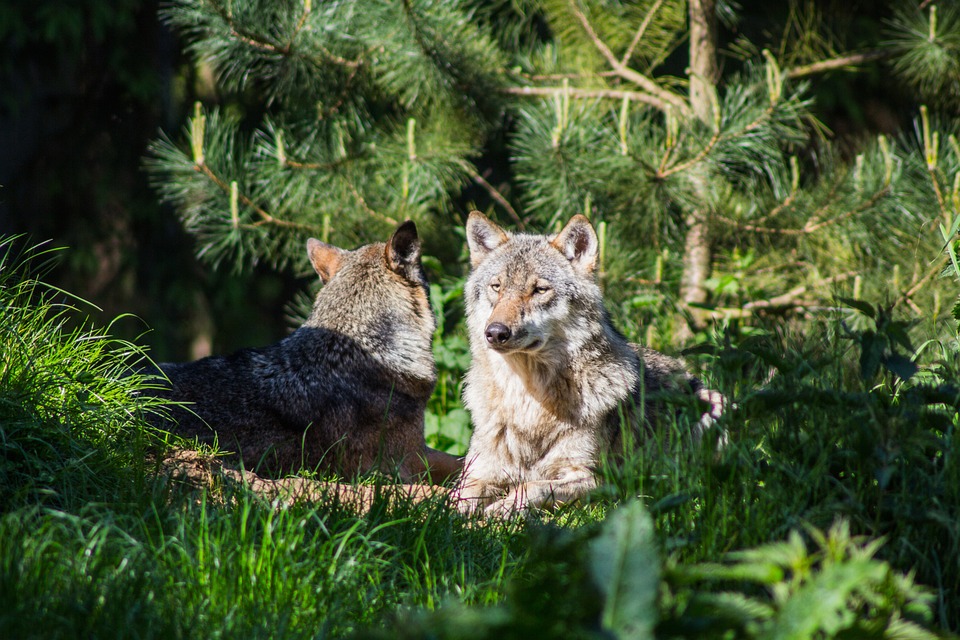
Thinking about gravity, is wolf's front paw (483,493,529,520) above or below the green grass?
below

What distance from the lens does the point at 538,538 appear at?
209cm

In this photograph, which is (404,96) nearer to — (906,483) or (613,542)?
(906,483)

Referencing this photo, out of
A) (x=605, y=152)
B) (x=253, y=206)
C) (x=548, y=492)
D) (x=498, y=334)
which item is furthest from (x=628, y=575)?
→ (x=253, y=206)

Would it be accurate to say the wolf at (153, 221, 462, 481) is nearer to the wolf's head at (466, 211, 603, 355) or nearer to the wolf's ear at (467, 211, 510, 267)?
the wolf's ear at (467, 211, 510, 267)

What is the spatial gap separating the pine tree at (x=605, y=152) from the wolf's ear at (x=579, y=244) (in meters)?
1.76

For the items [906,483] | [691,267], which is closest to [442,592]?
[906,483]

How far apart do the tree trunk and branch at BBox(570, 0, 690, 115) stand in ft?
0.61

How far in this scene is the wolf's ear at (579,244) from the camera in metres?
5.04

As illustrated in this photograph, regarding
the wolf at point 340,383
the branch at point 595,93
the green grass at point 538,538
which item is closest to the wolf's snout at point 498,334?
the wolf at point 340,383

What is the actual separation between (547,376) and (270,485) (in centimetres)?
170

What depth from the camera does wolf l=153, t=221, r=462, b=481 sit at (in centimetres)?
475

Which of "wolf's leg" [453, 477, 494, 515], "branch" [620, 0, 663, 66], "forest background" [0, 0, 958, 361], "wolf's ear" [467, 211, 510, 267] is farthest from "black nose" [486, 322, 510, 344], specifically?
"branch" [620, 0, 663, 66]

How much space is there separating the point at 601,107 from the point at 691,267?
1704mm

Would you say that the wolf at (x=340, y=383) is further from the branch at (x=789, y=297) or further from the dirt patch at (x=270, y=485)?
the branch at (x=789, y=297)
